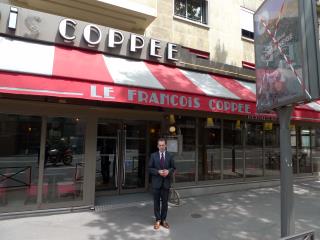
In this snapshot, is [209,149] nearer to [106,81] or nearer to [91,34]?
[106,81]

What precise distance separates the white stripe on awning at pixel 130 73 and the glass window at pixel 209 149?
2968 mm

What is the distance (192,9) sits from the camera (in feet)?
38.8

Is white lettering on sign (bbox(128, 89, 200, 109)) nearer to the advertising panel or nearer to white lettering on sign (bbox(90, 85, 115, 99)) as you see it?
white lettering on sign (bbox(90, 85, 115, 99))

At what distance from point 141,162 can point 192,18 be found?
6.00m

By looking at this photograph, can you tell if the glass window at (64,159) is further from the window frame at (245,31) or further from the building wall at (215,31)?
the window frame at (245,31)

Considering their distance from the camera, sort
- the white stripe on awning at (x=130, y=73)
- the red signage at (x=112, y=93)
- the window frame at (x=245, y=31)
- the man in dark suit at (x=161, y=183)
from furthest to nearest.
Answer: the window frame at (x=245, y=31), the white stripe on awning at (x=130, y=73), the man in dark suit at (x=161, y=183), the red signage at (x=112, y=93)

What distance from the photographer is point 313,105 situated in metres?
10.6

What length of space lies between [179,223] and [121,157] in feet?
10.3

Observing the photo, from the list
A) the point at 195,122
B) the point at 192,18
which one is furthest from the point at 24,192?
the point at 192,18

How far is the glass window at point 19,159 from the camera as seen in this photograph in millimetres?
6895

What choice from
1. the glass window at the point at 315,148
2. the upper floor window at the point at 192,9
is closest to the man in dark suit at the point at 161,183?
the upper floor window at the point at 192,9

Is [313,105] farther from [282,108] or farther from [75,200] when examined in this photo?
[75,200]

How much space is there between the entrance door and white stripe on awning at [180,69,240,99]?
7.00 ft

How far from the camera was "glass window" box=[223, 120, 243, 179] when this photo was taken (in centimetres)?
1041
